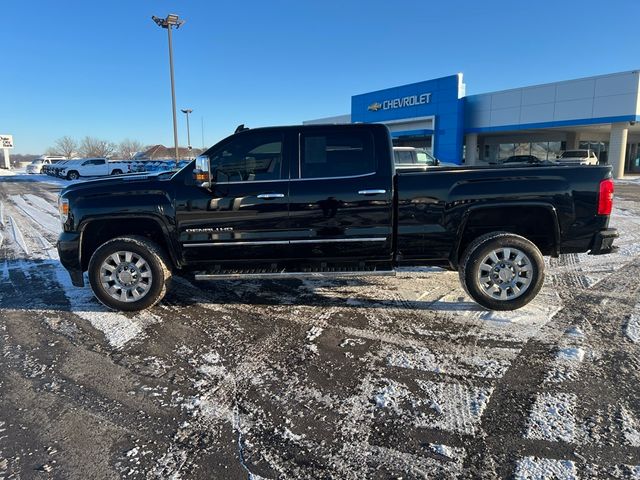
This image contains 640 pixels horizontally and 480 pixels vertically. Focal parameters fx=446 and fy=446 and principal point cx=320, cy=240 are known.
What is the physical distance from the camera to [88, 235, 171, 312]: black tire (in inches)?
194

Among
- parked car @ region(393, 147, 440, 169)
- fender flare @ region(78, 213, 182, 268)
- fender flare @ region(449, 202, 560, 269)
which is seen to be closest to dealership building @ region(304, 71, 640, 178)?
parked car @ region(393, 147, 440, 169)

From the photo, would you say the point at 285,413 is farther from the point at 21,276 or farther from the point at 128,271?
the point at 21,276

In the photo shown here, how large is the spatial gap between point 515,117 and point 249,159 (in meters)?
32.7

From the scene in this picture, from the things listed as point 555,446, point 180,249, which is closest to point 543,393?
point 555,446

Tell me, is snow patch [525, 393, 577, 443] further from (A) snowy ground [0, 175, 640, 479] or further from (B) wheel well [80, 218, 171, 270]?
(B) wheel well [80, 218, 171, 270]

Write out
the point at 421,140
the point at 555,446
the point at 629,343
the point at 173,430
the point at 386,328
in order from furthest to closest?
the point at 421,140
the point at 386,328
the point at 629,343
the point at 173,430
the point at 555,446

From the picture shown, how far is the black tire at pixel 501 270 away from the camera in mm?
4758

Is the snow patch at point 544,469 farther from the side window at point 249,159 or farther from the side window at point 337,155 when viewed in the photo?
the side window at point 249,159

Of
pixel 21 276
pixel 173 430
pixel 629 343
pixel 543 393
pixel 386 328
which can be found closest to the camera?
pixel 173 430

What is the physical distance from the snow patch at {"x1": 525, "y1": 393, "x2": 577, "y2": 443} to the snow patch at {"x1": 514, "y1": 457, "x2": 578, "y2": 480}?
0.73 ft

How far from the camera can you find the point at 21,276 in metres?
6.77

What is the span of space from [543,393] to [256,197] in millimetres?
3245

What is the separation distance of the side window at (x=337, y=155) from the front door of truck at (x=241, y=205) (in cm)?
25

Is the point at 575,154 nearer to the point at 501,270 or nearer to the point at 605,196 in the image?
the point at 605,196
